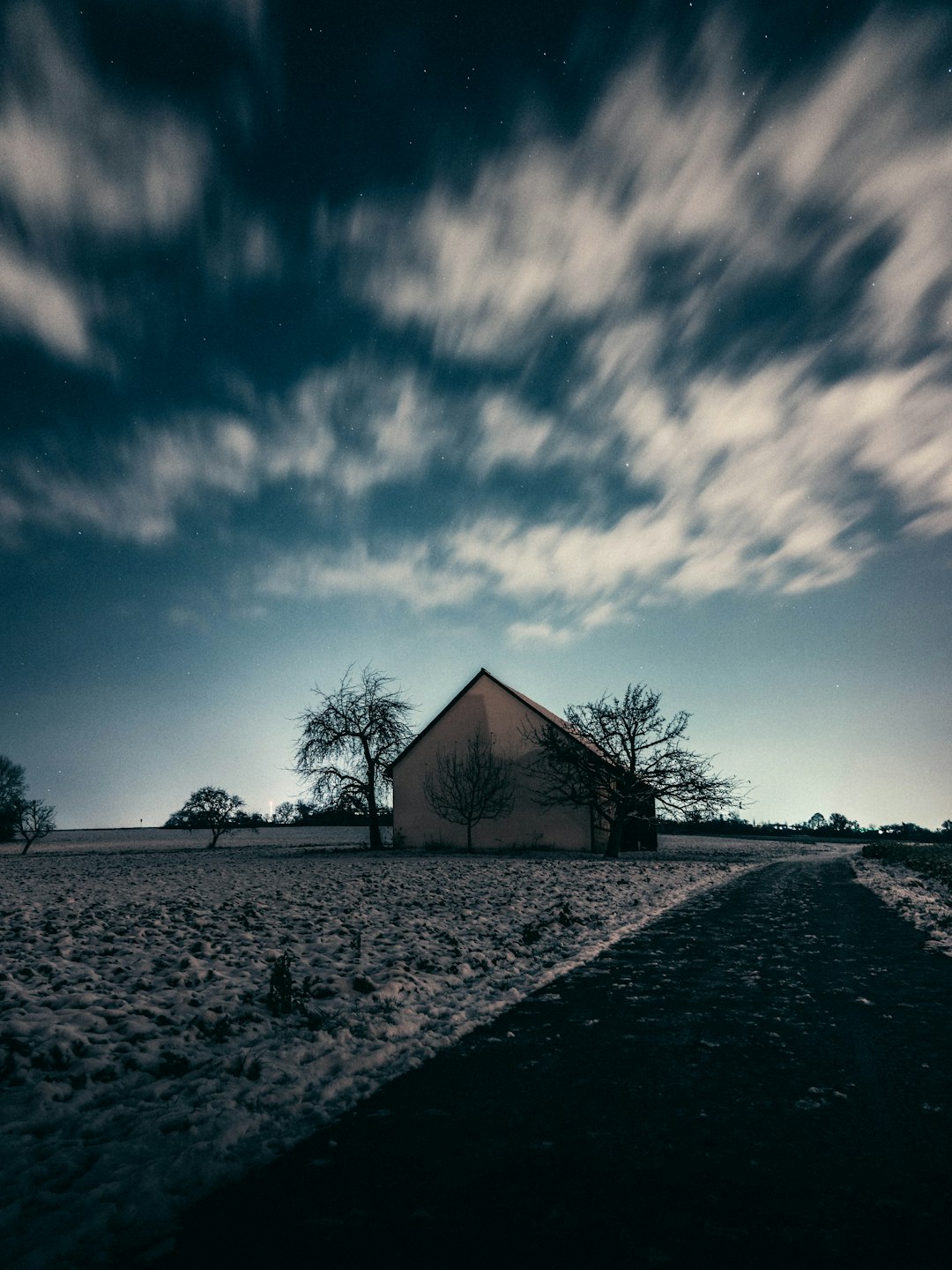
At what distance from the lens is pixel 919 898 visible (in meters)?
11.9

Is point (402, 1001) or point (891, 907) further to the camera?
point (891, 907)

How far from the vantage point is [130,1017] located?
171 inches

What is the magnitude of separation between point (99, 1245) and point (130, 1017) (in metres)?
2.54

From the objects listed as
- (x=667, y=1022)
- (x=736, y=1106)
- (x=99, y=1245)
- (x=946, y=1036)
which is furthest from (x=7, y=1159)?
(x=946, y=1036)

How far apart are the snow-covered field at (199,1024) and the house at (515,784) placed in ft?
57.9

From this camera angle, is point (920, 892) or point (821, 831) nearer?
point (920, 892)

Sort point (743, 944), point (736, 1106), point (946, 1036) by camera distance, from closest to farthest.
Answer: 1. point (736, 1106)
2. point (946, 1036)
3. point (743, 944)

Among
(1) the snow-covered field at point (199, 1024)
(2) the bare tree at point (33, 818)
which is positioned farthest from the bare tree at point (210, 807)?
(1) the snow-covered field at point (199, 1024)

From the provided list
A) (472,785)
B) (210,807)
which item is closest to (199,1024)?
(472,785)

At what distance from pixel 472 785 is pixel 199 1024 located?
79.9 ft

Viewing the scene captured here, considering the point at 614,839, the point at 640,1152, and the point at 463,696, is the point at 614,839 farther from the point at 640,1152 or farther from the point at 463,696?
the point at 640,1152

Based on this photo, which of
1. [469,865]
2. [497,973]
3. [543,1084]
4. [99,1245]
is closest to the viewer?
[99,1245]

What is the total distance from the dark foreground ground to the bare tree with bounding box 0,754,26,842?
52115 mm

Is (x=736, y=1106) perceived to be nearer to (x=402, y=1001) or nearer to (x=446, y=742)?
(x=402, y=1001)
